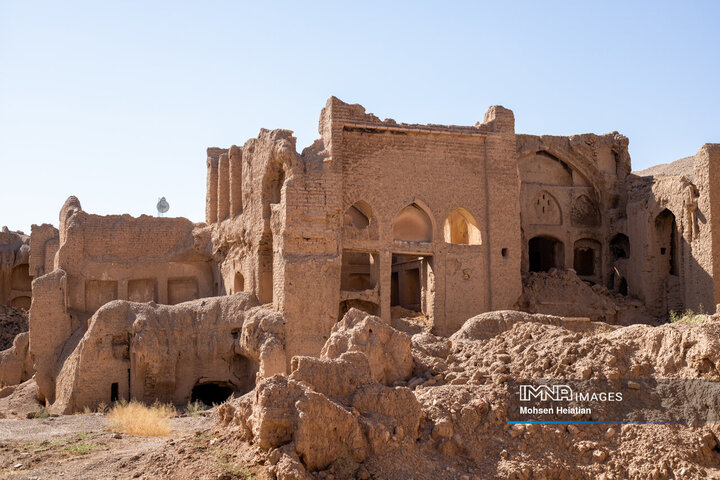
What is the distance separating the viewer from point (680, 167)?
28.6m

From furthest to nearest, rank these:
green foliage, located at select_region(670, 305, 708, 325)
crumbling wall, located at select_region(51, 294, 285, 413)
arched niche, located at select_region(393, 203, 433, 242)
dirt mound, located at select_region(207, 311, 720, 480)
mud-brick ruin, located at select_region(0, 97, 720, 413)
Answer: arched niche, located at select_region(393, 203, 433, 242) → mud-brick ruin, located at select_region(0, 97, 720, 413) → crumbling wall, located at select_region(51, 294, 285, 413) → green foliage, located at select_region(670, 305, 708, 325) → dirt mound, located at select_region(207, 311, 720, 480)

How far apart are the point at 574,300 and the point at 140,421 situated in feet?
43.9

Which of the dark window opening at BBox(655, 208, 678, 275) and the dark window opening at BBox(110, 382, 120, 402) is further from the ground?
the dark window opening at BBox(655, 208, 678, 275)

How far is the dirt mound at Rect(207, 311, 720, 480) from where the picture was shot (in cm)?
746

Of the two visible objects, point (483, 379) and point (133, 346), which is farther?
point (133, 346)

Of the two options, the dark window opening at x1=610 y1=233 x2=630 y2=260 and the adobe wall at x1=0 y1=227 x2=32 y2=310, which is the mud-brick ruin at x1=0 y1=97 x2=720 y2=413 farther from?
the adobe wall at x1=0 y1=227 x2=32 y2=310

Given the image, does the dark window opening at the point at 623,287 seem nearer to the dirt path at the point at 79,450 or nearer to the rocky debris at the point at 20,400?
the dirt path at the point at 79,450

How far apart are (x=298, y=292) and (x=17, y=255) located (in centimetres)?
1803

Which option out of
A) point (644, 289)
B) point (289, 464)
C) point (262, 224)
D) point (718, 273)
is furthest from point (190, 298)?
point (289, 464)

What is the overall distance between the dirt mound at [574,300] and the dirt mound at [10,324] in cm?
1894

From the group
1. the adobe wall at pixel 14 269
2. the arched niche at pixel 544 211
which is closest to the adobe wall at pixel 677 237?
the arched niche at pixel 544 211

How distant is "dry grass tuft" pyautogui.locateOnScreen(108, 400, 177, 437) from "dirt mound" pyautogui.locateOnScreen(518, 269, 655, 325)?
34.4ft

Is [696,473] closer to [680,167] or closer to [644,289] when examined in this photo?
[644,289]

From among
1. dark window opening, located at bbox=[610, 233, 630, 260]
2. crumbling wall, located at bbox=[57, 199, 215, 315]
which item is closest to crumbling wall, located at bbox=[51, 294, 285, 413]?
A: crumbling wall, located at bbox=[57, 199, 215, 315]
